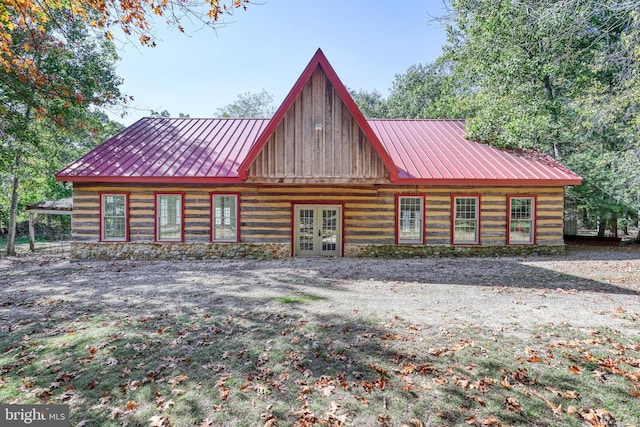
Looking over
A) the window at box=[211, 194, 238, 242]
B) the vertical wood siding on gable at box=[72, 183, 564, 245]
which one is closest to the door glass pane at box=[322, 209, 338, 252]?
the vertical wood siding on gable at box=[72, 183, 564, 245]

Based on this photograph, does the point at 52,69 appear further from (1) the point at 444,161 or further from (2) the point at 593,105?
(2) the point at 593,105

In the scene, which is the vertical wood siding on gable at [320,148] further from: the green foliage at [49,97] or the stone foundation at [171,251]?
the green foliage at [49,97]

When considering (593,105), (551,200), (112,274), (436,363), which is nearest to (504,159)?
(551,200)

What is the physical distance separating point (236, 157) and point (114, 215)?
17.6 feet

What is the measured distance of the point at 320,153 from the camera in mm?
11023

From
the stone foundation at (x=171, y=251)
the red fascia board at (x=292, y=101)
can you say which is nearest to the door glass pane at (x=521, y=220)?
the red fascia board at (x=292, y=101)

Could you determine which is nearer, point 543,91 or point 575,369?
point 575,369

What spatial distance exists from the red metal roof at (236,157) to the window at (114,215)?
94cm

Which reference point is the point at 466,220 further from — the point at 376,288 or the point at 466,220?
the point at 376,288

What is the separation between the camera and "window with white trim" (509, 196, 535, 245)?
12938mm

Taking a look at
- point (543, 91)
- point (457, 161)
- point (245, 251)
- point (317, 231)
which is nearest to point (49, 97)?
point (245, 251)

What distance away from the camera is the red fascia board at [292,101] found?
35.5 feet

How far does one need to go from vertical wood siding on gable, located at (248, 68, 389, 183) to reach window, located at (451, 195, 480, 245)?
4.00 metres

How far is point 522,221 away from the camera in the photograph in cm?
1298
